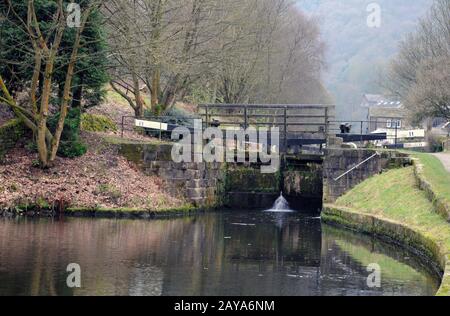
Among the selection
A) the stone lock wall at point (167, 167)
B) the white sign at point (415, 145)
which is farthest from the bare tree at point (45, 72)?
the white sign at point (415, 145)

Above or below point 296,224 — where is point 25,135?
above

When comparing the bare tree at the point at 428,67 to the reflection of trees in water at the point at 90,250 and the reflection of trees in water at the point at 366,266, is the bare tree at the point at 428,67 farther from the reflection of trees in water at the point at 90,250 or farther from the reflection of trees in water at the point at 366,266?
the reflection of trees in water at the point at 90,250

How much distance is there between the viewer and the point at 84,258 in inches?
821

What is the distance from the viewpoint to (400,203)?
28031mm

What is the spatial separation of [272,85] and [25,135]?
2947cm

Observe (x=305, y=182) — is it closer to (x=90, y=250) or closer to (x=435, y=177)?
(x=435, y=177)

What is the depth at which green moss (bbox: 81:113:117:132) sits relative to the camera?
119ft

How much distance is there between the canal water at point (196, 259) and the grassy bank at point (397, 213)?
53 centimetres

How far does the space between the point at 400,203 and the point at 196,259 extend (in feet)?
28.6

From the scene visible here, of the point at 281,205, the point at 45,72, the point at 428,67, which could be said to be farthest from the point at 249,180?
the point at 428,67

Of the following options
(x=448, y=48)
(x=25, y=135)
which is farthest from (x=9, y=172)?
(x=448, y=48)

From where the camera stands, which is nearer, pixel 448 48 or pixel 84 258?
pixel 84 258

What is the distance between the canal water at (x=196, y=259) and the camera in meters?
18.1

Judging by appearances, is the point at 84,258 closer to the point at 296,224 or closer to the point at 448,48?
the point at 296,224
